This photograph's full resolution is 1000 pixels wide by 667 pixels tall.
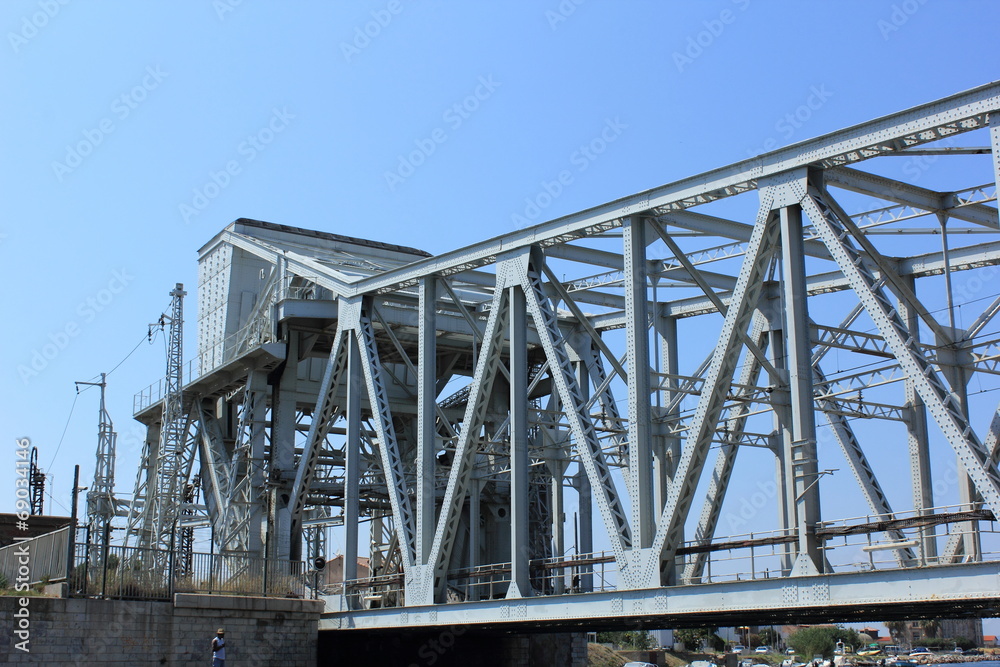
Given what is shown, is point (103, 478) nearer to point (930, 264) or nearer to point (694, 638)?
point (930, 264)

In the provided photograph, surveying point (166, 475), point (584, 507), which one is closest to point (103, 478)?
point (166, 475)

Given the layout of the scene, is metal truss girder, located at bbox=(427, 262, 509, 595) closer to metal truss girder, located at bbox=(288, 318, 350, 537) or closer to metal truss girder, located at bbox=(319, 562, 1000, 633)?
metal truss girder, located at bbox=(319, 562, 1000, 633)

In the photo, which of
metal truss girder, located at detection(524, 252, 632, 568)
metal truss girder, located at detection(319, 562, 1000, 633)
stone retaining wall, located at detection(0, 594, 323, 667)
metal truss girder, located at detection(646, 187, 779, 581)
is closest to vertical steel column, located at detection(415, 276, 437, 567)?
metal truss girder, located at detection(319, 562, 1000, 633)

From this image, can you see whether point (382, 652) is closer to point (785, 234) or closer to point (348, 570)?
point (348, 570)

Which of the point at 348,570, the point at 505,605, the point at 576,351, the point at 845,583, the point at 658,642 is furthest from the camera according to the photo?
the point at 658,642

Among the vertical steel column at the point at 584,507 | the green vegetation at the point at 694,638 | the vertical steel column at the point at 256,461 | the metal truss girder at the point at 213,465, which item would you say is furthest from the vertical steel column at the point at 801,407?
the green vegetation at the point at 694,638

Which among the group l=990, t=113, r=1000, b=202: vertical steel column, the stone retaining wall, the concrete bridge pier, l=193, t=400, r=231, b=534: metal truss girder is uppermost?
l=990, t=113, r=1000, b=202: vertical steel column

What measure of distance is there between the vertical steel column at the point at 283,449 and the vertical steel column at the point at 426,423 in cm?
927

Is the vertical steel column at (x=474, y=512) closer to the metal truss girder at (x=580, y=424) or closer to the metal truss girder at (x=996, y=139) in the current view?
the metal truss girder at (x=580, y=424)

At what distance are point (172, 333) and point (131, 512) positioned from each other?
29.5 feet

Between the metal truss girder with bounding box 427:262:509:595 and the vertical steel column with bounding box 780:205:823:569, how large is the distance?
9379 millimetres

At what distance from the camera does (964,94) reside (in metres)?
A: 20.6

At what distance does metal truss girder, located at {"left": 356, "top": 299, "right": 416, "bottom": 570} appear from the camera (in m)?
33.3

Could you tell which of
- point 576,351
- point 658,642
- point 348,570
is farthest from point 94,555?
point 658,642
